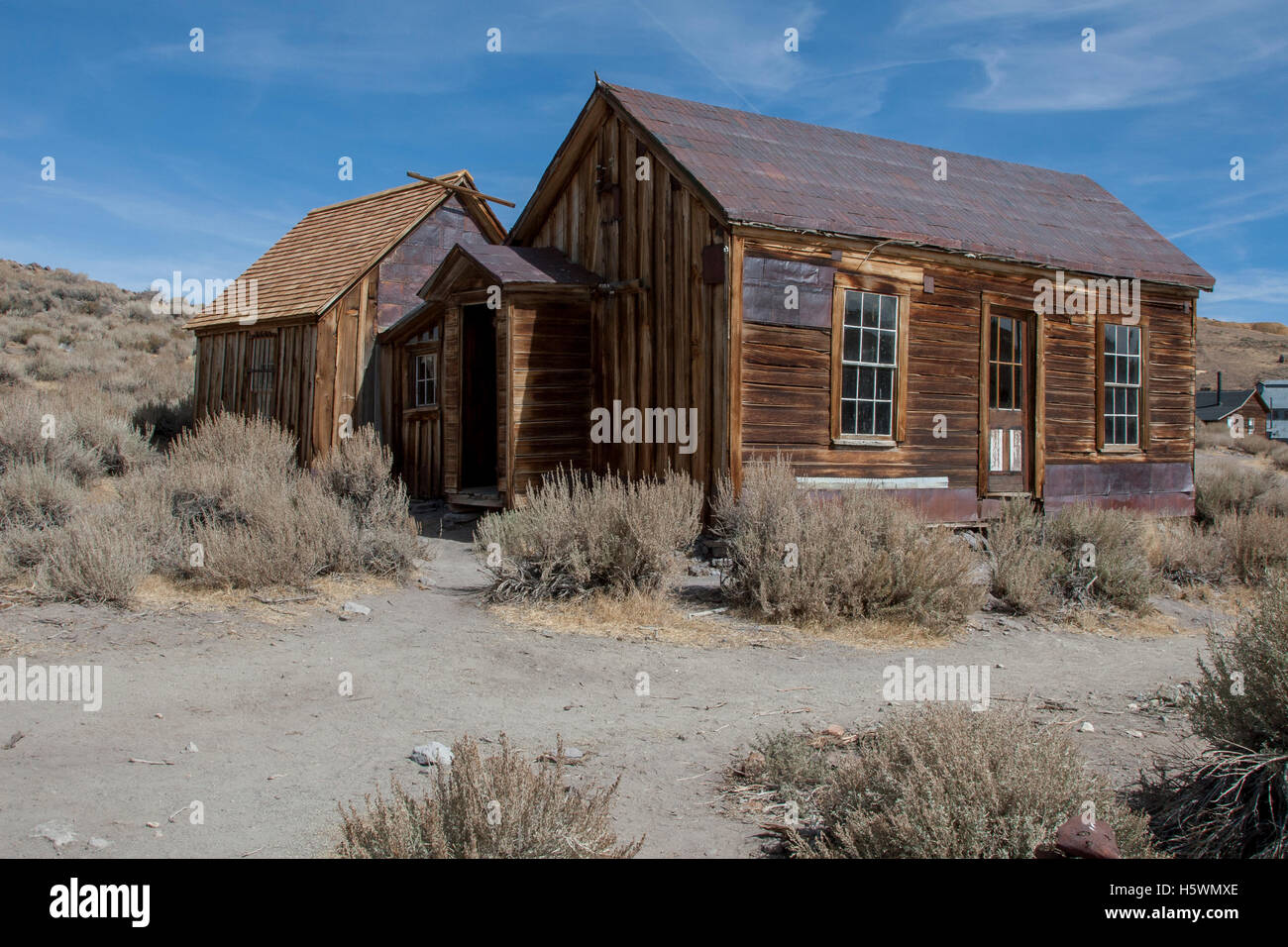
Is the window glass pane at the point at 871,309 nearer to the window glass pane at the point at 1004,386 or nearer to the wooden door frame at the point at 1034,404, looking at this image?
the wooden door frame at the point at 1034,404

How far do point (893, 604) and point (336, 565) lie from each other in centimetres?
488

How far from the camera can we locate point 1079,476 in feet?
43.4

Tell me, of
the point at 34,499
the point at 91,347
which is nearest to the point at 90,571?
the point at 34,499

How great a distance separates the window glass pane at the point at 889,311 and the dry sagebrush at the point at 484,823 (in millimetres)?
8980

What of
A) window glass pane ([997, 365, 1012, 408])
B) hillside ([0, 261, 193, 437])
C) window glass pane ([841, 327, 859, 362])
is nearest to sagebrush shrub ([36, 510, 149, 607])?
window glass pane ([841, 327, 859, 362])

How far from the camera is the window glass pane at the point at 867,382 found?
1118 cm

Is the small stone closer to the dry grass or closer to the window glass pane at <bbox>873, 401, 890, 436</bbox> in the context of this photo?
the dry grass

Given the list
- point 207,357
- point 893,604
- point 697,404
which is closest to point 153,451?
point 207,357

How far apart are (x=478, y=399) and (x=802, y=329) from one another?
498 cm

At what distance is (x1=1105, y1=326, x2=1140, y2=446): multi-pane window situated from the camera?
1355 centimetres

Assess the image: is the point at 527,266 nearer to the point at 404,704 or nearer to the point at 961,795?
the point at 404,704

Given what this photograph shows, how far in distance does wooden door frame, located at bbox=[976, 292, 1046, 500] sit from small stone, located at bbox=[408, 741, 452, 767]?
9.20 meters
